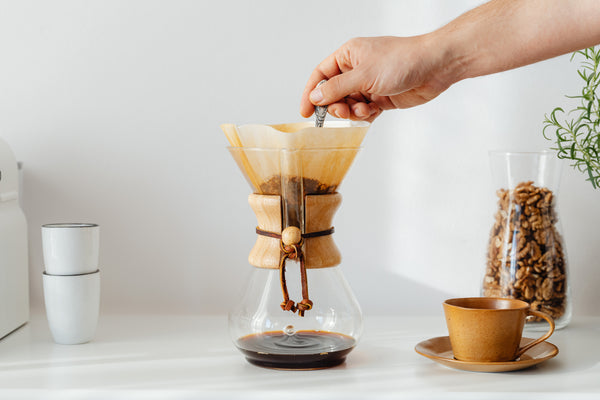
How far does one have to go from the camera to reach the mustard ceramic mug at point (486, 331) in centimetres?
91

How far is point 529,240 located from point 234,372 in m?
0.53

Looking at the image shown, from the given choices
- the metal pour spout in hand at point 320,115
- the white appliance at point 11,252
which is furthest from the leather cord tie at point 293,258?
the white appliance at point 11,252

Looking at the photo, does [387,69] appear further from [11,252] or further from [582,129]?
[11,252]

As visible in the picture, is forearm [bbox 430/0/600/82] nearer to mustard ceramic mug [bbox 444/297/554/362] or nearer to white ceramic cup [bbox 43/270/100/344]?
mustard ceramic mug [bbox 444/297/554/362]

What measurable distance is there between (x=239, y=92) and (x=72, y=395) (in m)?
0.65

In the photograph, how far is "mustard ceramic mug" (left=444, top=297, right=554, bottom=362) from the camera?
0.91 meters

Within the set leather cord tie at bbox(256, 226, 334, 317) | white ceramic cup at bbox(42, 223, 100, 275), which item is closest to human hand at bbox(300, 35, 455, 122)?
leather cord tie at bbox(256, 226, 334, 317)

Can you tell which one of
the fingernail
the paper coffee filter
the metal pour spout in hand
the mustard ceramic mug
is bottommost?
the mustard ceramic mug

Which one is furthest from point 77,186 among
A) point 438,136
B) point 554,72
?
point 554,72

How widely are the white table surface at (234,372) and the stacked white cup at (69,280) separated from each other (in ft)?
0.10

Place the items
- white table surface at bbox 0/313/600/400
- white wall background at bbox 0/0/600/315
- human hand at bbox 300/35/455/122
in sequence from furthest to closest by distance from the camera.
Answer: white wall background at bbox 0/0/600/315 → human hand at bbox 300/35/455/122 → white table surface at bbox 0/313/600/400

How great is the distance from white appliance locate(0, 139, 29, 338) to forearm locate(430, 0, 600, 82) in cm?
72

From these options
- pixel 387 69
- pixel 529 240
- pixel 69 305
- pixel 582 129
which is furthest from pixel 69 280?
pixel 582 129

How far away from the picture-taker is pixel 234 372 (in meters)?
0.94
